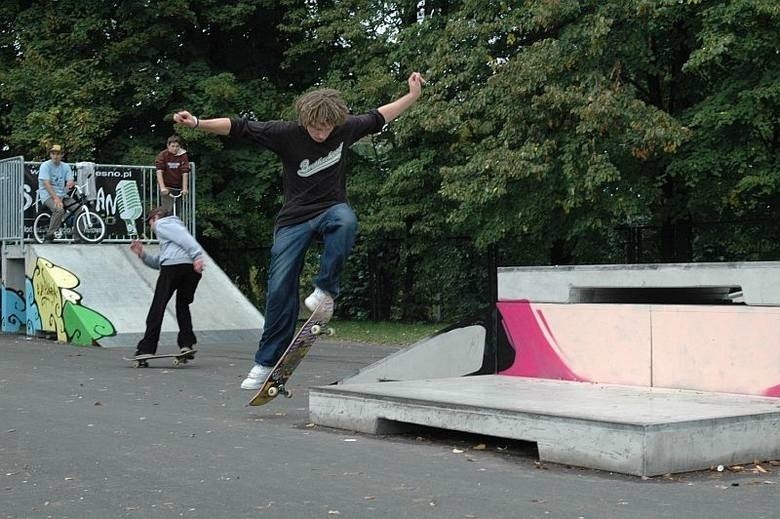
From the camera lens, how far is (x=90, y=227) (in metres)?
20.1

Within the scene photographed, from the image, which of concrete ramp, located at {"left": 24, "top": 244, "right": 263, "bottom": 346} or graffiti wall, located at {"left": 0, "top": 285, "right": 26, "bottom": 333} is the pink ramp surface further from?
graffiti wall, located at {"left": 0, "top": 285, "right": 26, "bottom": 333}

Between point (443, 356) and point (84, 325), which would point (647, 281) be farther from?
point (84, 325)

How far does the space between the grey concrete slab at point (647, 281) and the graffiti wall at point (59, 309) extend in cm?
971

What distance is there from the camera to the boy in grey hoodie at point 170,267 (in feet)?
40.1

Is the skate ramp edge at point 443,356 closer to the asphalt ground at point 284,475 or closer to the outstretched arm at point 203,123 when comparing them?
the asphalt ground at point 284,475

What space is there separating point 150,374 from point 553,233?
412 inches

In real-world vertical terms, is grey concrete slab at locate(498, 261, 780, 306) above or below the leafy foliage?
below

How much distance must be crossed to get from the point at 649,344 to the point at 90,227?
48.0 feet

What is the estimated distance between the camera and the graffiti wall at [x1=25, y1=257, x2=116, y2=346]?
1672 centimetres

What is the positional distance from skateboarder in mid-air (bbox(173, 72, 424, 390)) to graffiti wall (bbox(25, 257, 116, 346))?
953 cm

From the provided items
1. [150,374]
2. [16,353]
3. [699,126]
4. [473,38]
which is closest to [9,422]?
[150,374]

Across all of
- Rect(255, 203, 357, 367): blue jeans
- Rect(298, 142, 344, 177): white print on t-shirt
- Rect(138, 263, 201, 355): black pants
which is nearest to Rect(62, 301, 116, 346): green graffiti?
Rect(138, 263, 201, 355): black pants

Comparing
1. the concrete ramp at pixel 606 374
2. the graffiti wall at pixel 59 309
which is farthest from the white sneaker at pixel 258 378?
the graffiti wall at pixel 59 309

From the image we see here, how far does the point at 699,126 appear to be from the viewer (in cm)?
1877
